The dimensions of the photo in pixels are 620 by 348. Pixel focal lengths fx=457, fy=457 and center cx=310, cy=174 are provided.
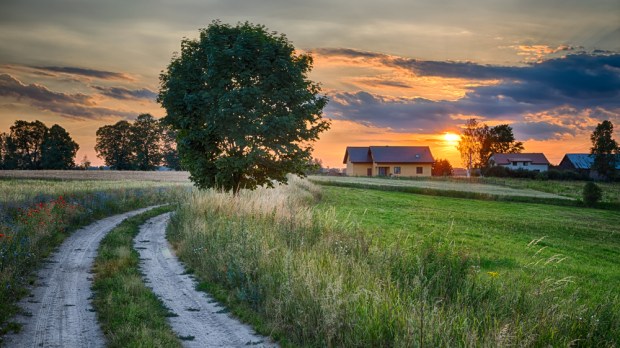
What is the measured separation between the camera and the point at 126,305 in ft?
33.8

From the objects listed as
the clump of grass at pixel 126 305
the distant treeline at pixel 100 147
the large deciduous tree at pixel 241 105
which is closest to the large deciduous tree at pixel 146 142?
the distant treeline at pixel 100 147

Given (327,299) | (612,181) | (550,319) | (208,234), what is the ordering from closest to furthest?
(550,319)
(327,299)
(208,234)
(612,181)

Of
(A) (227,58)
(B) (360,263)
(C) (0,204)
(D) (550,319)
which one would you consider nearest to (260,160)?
(A) (227,58)

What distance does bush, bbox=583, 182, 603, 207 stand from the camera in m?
45.7

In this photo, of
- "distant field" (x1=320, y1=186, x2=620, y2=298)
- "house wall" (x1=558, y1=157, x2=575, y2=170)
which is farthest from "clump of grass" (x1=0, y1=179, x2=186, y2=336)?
"house wall" (x1=558, y1=157, x2=575, y2=170)

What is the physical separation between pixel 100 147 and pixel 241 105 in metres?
88.5

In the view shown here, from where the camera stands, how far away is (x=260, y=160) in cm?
2450

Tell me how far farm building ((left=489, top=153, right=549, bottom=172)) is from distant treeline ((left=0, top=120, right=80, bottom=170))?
9800 centimetres

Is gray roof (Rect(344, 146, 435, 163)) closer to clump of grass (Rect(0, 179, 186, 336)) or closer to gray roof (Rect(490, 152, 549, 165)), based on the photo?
→ gray roof (Rect(490, 152, 549, 165))

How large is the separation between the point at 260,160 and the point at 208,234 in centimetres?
909

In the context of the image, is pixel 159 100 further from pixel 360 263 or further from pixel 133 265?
pixel 360 263

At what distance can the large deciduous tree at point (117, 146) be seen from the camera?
99125 mm

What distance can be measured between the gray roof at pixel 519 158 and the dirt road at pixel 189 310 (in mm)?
113684

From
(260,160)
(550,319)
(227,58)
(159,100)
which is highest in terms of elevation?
(227,58)
